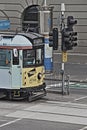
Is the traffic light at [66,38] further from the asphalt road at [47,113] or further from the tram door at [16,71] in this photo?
the tram door at [16,71]

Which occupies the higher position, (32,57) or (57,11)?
(57,11)

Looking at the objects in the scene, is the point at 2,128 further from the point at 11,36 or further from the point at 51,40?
the point at 51,40

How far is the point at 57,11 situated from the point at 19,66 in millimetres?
18722

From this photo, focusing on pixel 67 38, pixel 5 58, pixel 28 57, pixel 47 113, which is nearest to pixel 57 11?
pixel 67 38

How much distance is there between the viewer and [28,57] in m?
21.8

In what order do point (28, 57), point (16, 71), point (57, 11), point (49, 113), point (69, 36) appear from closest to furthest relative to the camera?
1. point (49, 113)
2. point (16, 71)
3. point (28, 57)
4. point (69, 36)
5. point (57, 11)

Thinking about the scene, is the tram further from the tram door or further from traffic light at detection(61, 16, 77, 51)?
traffic light at detection(61, 16, 77, 51)

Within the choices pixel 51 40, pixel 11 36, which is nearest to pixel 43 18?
Result: pixel 51 40

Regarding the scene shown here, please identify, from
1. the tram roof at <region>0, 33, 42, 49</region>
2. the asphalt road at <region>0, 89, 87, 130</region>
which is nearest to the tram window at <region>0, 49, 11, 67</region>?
the tram roof at <region>0, 33, 42, 49</region>

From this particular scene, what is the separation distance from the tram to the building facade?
16109mm

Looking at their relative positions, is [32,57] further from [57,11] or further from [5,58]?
[57,11]

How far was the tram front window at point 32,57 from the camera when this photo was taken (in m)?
21.7

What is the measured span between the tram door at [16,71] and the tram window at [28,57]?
0.95ft

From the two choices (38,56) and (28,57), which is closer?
(28,57)
